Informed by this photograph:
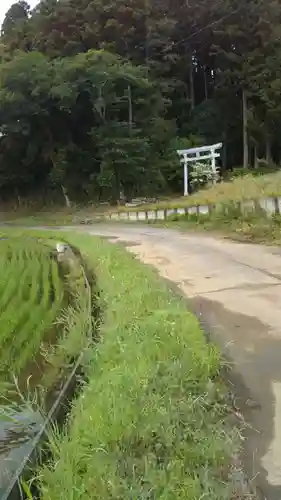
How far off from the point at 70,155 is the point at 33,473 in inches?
778

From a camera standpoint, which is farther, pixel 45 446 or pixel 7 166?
pixel 7 166

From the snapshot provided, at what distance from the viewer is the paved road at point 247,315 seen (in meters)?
2.07

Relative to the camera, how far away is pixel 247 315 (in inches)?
148

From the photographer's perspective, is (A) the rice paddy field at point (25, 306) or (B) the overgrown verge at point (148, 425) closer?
(B) the overgrown verge at point (148, 425)

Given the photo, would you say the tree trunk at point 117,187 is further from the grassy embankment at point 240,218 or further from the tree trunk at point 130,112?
the grassy embankment at point 240,218

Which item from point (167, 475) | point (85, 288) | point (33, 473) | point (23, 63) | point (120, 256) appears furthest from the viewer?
point (23, 63)

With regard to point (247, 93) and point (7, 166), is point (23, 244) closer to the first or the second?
point (7, 166)

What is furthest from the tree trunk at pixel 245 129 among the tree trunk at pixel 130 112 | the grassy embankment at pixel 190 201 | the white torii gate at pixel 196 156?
the grassy embankment at pixel 190 201

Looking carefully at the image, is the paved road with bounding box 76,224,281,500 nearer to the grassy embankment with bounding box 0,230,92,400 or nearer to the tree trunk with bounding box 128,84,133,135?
the grassy embankment with bounding box 0,230,92,400

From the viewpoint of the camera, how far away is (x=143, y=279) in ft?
15.8

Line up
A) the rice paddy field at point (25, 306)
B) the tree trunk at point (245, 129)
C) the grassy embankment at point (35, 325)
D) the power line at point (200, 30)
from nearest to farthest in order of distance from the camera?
1. the grassy embankment at point (35, 325)
2. the rice paddy field at point (25, 306)
3. the tree trunk at point (245, 129)
4. the power line at point (200, 30)

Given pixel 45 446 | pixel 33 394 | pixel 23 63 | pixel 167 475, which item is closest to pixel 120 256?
pixel 33 394

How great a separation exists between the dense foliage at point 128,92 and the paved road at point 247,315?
41.6 ft

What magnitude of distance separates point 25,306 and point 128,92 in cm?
1654
